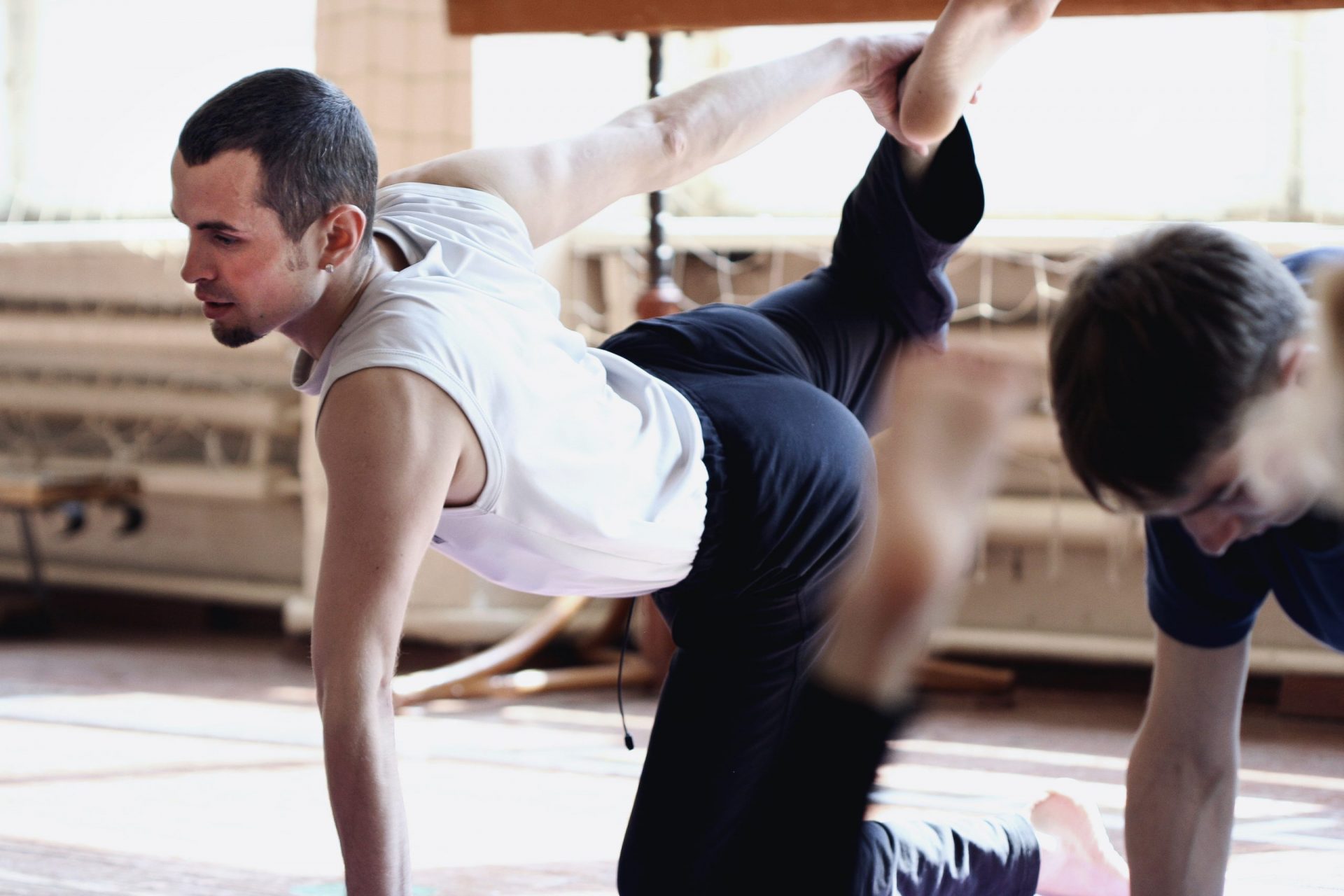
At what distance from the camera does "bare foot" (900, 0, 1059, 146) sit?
1.34 meters

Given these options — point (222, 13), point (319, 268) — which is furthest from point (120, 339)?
point (319, 268)

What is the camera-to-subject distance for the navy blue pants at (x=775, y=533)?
1312mm

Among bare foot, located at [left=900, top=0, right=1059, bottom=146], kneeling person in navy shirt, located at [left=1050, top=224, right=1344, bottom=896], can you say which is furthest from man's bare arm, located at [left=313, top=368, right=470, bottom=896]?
bare foot, located at [left=900, top=0, right=1059, bottom=146]

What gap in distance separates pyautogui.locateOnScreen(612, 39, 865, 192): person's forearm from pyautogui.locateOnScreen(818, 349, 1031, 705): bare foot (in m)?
0.55

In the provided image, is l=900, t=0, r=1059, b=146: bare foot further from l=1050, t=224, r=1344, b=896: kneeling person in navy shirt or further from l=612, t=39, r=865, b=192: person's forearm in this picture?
l=1050, t=224, r=1344, b=896: kneeling person in navy shirt

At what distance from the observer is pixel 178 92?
3.62 m

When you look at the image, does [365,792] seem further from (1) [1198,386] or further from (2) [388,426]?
(1) [1198,386]

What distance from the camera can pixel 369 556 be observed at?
1.05 metres

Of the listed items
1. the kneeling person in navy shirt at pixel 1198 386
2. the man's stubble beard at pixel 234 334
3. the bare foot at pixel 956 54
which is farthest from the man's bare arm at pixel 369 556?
the bare foot at pixel 956 54

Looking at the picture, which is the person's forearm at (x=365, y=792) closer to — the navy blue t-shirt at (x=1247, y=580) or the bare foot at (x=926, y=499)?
the bare foot at (x=926, y=499)

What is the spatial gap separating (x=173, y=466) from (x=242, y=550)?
258 millimetres

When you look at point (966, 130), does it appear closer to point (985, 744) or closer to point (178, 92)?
point (985, 744)

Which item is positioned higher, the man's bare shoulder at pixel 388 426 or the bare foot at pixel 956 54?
the bare foot at pixel 956 54

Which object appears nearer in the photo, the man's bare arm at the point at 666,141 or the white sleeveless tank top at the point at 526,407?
the white sleeveless tank top at the point at 526,407
